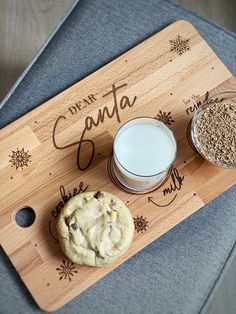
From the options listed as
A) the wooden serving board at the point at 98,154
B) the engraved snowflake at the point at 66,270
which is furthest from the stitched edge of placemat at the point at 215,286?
the engraved snowflake at the point at 66,270

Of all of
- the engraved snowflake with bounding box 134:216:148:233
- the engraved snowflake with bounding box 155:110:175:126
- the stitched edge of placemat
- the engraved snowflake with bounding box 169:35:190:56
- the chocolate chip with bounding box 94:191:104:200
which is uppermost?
the engraved snowflake with bounding box 169:35:190:56

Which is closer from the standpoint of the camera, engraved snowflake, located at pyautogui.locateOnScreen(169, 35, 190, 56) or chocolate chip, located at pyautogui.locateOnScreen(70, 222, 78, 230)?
chocolate chip, located at pyautogui.locateOnScreen(70, 222, 78, 230)

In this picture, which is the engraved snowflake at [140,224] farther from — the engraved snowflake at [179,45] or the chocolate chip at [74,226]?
the engraved snowflake at [179,45]

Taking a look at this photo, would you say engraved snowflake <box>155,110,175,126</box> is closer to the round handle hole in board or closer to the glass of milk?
the glass of milk

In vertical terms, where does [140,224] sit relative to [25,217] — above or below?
below

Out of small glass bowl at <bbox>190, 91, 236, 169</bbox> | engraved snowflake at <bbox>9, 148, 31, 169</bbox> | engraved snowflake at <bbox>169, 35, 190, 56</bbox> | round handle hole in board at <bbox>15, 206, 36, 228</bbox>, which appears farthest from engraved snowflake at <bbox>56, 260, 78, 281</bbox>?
engraved snowflake at <bbox>169, 35, 190, 56</bbox>

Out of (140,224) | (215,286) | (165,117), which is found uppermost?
(165,117)

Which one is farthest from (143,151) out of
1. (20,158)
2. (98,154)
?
(20,158)

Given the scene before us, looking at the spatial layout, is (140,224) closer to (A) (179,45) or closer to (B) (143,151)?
(B) (143,151)
